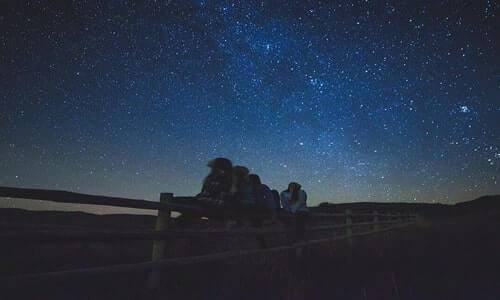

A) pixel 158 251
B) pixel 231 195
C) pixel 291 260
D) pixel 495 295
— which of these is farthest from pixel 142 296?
pixel 495 295

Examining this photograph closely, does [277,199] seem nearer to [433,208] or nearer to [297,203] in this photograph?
[297,203]

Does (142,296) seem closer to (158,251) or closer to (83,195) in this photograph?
(158,251)

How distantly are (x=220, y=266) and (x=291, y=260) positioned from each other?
1220mm

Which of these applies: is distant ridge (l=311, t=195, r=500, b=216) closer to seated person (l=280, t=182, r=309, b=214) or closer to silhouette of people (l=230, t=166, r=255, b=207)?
seated person (l=280, t=182, r=309, b=214)

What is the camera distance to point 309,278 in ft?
14.8

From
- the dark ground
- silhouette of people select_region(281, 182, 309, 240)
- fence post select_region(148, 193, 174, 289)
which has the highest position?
silhouette of people select_region(281, 182, 309, 240)

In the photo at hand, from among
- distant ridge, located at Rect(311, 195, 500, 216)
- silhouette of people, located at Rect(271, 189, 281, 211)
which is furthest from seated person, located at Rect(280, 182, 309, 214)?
distant ridge, located at Rect(311, 195, 500, 216)

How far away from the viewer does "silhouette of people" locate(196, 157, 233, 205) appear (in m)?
4.40

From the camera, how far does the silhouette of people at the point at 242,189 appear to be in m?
4.73

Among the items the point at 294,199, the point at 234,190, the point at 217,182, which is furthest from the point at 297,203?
the point at 217,182

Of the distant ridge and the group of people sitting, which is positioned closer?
the group of people sitting

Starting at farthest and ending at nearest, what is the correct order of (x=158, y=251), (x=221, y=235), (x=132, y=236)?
(x=221, y=235)
(x=158, y=251)
(x=132, y=236)

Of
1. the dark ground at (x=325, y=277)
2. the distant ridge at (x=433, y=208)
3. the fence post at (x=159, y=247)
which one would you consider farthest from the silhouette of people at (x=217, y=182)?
the distant ridge at (x=433, y=208)

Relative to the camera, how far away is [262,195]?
538 cm
